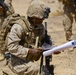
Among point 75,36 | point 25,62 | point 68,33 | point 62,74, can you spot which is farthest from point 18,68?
point 75,36

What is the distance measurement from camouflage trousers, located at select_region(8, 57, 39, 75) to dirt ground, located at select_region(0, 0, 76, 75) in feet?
0.85

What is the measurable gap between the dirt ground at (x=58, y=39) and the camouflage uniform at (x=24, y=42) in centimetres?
36

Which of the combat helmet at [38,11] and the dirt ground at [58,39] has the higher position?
the combat helmet at [38,11]

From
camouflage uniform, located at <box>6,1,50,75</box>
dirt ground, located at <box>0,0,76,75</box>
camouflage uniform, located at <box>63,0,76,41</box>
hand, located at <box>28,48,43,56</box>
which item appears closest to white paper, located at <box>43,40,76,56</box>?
hand, located at <box>28,48,43,56</box>

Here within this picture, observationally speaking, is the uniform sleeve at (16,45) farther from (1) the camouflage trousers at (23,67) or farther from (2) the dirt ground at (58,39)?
(2) the dirt ground at (58,39)

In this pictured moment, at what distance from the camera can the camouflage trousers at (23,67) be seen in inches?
199

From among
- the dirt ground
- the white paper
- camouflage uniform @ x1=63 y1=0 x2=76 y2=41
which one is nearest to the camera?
the white paper

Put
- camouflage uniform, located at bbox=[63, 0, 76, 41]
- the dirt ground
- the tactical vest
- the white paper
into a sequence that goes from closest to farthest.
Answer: the white paper
the tactical vest
the dirt ground
camouflage uniform, located at bbox=[63, 0, 76, 41]

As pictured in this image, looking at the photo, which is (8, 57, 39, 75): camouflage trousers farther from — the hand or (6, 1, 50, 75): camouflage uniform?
the hand

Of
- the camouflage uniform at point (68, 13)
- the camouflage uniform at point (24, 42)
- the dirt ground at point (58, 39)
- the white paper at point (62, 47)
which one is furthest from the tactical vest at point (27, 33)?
the camouflage uniform at point (68, 13)

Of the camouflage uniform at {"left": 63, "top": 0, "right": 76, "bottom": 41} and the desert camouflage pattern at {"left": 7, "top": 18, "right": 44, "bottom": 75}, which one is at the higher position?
the desert camouflage pattern at {"left": 7, "top": 18, "right": 44, "bottom": 75}

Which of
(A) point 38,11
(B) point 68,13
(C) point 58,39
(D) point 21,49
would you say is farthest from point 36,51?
(C) point 58,39

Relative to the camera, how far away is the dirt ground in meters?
7.82

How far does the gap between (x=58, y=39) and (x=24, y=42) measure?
5614mm
